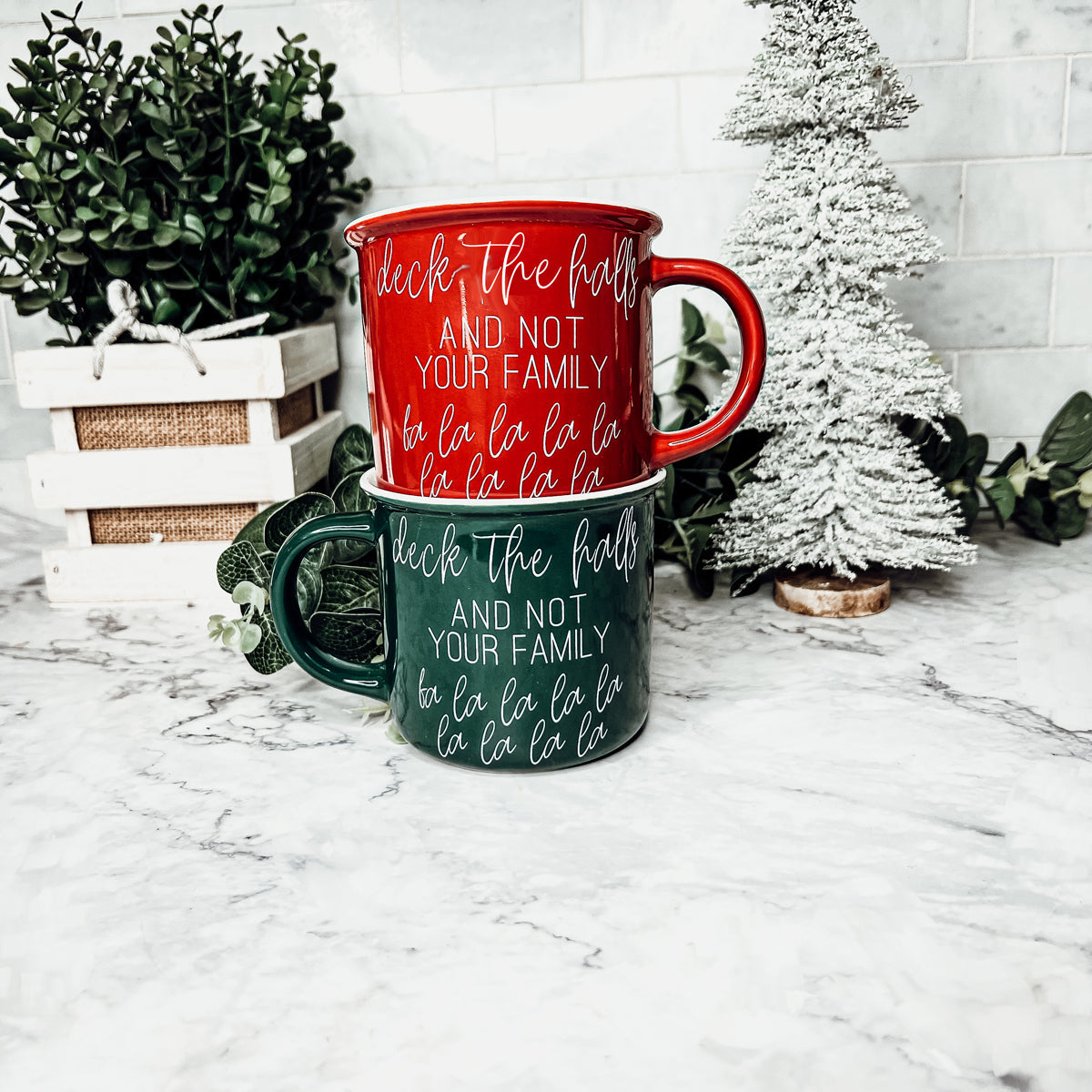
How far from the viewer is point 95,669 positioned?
2.57ft

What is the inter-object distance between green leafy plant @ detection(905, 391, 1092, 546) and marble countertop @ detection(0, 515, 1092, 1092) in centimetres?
29

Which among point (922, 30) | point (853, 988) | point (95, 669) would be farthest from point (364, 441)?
point (922, 30)

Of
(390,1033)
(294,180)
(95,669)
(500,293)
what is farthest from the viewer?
(294,180)

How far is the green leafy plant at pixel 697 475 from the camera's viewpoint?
36.7 inches

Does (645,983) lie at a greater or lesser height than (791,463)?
lesser

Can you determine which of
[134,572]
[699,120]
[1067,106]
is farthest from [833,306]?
[134,572]

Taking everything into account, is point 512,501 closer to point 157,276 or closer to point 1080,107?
point 157,276

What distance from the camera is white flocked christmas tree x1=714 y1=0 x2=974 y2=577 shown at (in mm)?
791

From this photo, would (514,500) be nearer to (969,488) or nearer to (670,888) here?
(670,888)

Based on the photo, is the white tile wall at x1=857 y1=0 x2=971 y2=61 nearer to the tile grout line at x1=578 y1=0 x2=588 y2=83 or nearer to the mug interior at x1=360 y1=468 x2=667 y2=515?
the tile grout line at x1=578 y1=0 x2=588 y2=83

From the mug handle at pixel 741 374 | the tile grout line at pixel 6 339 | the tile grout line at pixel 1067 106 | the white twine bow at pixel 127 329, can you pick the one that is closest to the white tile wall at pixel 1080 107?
the tile grout line at pixel 1067 106

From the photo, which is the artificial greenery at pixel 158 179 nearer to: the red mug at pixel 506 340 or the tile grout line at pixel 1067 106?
the red mug at pixel 506 340

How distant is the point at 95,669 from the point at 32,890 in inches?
12.9

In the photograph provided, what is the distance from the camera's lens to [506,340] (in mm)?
526
